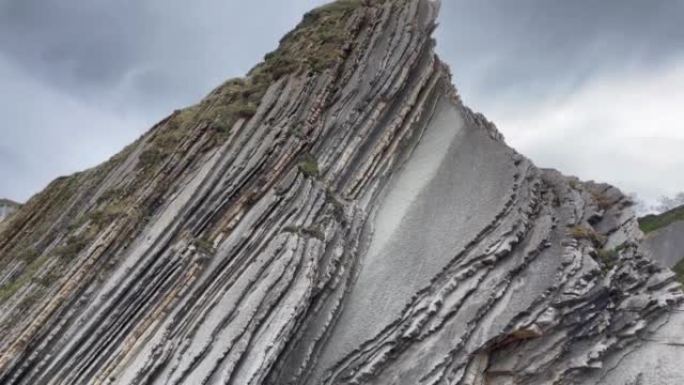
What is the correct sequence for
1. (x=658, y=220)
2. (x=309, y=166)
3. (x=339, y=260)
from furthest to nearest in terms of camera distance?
(x=658, y=220)
(x=309, y=166)
(x=339, y=260)

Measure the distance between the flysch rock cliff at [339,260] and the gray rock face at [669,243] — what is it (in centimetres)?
2466

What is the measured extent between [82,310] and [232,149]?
5.78m

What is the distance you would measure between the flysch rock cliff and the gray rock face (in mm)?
24659

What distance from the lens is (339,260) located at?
1484 centimetres

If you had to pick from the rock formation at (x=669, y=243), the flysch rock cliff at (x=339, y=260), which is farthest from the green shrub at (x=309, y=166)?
the rock formation at (x=669, y=243)

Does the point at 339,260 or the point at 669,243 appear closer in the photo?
the point at 339,260

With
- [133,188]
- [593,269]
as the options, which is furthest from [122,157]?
[593,269]

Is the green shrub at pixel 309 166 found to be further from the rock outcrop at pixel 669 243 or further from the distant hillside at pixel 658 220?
the distant hillside at pixel 658 220

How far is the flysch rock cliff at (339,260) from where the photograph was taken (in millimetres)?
12781

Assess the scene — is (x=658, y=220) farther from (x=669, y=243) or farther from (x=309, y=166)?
(x=309, y=166)

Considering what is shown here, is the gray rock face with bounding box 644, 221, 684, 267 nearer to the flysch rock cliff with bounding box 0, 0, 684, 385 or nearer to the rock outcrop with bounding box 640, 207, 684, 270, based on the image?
the rock outcrop with bounding box 640, 207, 684, 270

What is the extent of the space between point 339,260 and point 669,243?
116 feet

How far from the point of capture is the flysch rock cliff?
1278cm

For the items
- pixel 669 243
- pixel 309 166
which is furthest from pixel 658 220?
pixel 309 166
